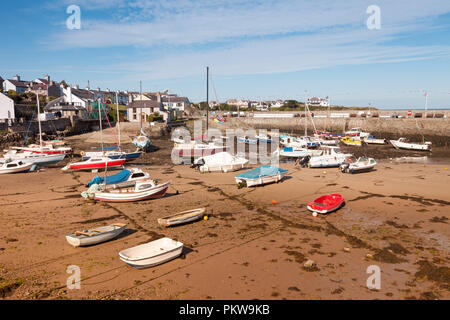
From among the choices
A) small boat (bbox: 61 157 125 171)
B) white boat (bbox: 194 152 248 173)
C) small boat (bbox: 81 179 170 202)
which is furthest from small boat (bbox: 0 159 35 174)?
white boat (bbox: 194 152 248 173)

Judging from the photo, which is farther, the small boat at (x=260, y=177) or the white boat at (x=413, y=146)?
the white boat at (x=413, y=146)

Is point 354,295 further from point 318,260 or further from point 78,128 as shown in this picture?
point 78,128

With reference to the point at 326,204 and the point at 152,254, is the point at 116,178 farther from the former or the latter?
the point at 326,204

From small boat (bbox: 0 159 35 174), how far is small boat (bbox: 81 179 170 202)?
45.7 feet

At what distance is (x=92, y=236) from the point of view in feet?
41.6

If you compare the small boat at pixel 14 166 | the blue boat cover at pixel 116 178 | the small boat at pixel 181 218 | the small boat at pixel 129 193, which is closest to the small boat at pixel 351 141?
the small boat at pixel 129 193

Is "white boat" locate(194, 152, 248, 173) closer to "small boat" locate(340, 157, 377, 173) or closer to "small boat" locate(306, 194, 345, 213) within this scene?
"small boat" locate(340, 157, 377, 173)

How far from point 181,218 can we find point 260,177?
971 cm

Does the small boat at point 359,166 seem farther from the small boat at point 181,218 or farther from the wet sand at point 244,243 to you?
the small boat at point 181,218

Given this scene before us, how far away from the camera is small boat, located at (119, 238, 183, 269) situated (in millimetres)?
10750

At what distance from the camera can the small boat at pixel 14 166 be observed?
2827 cm

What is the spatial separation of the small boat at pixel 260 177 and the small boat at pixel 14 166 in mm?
20978

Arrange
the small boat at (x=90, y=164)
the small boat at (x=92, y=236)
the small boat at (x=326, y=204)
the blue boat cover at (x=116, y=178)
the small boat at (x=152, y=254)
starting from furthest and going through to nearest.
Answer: the small boat at (x=90, y=164)
the blue boat cover at (x=116, y=178)
the small boat at (x=326, y=204)
the small boat at (x=92, y=236)
the small boat at (x=152, y=254)
